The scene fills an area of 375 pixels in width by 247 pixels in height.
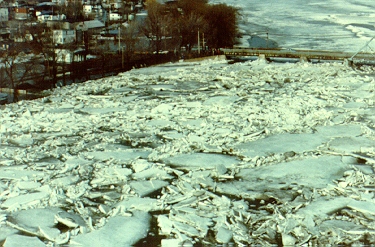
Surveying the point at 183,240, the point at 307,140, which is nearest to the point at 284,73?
the point at 307,140

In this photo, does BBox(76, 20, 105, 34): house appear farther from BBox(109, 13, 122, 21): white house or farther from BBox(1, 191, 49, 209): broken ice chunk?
BBox(1, 191, 49, 209): broken ice chunk

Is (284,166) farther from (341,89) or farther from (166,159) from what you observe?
(341,89)

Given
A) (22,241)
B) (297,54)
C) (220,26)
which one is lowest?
(22,241)

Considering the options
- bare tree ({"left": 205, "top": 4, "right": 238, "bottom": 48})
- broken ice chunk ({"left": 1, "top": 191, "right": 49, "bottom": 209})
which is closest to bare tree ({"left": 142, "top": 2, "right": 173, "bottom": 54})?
bare tree ({"left": 205, "top": 4, "right": 238, "bottom": 48})

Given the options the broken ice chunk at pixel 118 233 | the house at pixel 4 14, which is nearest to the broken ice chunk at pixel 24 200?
the broken ice chunk at pixel 118 233

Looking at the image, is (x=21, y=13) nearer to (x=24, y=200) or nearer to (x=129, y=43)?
(x=129, y=43)

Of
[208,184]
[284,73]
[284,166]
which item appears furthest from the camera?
[284,73]

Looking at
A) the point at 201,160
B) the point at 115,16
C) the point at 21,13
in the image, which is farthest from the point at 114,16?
the point at 201,160
